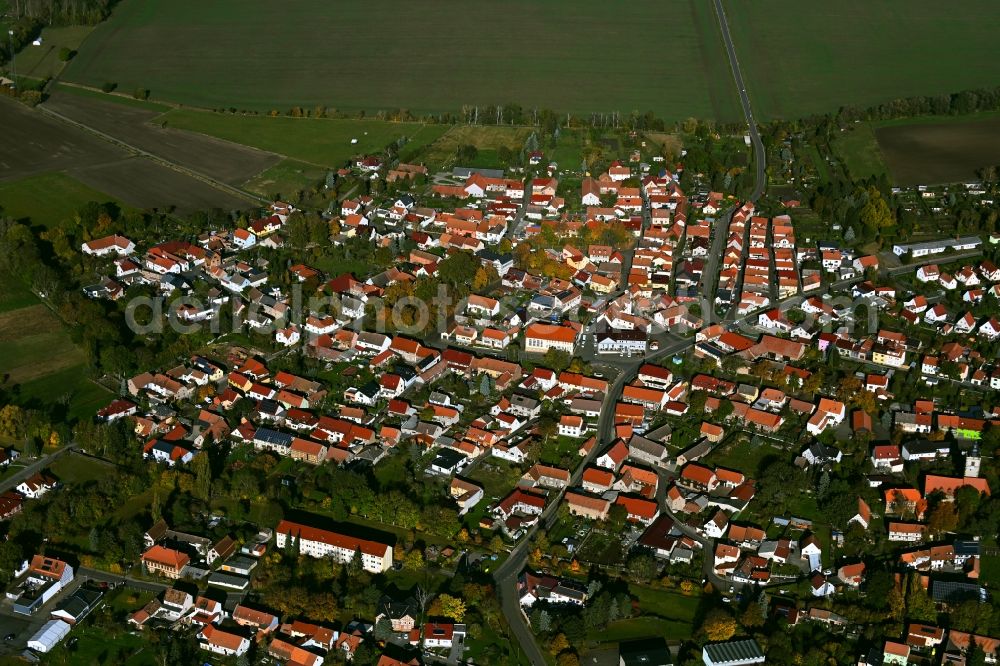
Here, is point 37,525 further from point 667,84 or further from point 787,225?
point 667,84

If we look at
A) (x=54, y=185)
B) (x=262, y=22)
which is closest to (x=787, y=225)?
(x=54, y=185)

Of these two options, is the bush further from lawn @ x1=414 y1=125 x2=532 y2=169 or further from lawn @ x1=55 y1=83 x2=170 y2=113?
lawn @ x1=414 y1=125 x2=532 y2=169

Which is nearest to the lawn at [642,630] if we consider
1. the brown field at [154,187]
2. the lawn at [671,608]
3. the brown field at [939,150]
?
the lawn at [671,608]

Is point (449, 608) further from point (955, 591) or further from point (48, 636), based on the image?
point (955, 591)

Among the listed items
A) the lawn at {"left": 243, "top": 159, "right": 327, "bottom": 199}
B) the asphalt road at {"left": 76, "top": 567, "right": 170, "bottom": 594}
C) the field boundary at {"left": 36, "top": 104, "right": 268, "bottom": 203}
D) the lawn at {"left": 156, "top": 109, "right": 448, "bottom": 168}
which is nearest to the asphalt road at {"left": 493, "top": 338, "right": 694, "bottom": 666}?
the asphalt road at {"left": 76, "top": 567, "right": 170, "bottom": 594}

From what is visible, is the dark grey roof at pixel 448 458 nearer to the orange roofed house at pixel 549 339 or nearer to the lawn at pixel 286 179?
the orange roofed house at pixel 549 339

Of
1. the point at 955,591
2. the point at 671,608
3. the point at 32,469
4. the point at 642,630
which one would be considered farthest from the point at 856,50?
the point at 32,469
